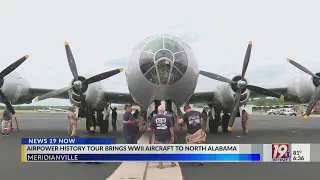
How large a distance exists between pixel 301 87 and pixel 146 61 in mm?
9751

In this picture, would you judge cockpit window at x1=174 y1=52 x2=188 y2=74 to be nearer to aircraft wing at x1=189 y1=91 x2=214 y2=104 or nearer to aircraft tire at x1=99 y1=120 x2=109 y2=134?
aircraft wing at x1=189 y1=91 x2=214 y2=104

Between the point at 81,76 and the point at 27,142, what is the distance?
831 centimetres

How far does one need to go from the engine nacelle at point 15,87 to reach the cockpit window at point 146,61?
28.6 feet

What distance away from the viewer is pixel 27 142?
7.23m

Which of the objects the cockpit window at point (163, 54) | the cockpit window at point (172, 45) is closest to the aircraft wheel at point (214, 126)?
the cockpit window at point (172, 45)

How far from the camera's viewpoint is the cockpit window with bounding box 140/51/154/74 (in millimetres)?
10295

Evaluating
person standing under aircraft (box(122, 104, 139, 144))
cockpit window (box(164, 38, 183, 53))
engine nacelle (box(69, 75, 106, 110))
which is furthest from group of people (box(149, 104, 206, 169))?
engine nacelle (box(69, 75, 106, 110))

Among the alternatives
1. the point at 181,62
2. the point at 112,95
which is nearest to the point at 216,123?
the point at 112,95

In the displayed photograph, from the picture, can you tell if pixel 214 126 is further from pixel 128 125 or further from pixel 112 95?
pixel 128 125

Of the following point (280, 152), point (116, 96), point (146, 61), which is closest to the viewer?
point (280, 152)

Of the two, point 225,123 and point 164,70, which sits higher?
point 164,70

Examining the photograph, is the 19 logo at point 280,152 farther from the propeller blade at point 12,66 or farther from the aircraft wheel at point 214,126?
the propeller blade at point 12,66

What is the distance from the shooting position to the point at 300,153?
753cm

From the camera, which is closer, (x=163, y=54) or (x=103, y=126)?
(x=163, y=54)
